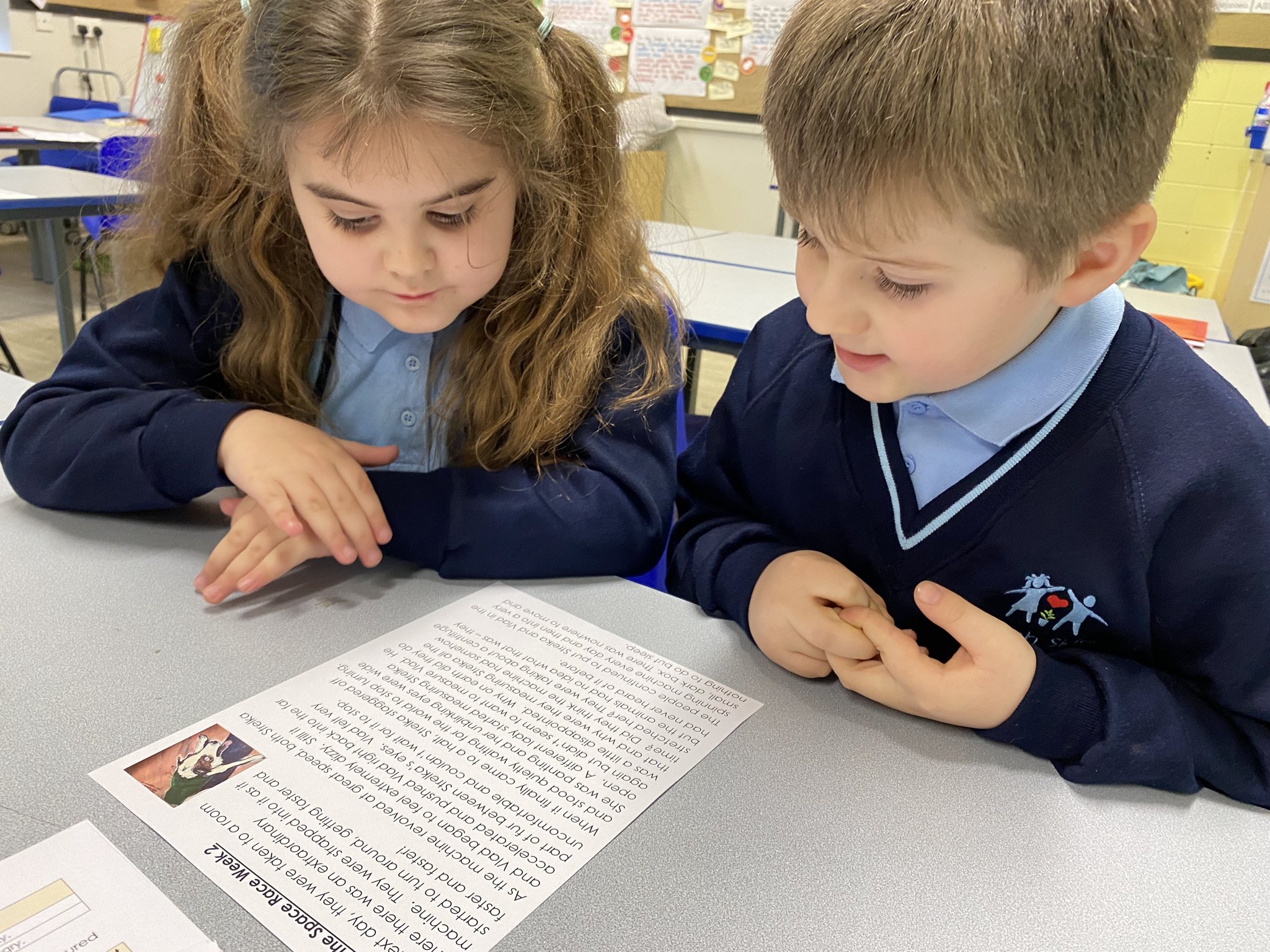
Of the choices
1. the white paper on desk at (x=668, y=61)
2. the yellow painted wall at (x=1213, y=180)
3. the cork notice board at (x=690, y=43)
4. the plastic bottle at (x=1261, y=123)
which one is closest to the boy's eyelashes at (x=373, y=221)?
the yellow painted wall at (x=1213, y=180)

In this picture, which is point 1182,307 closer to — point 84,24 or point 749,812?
point 749,812

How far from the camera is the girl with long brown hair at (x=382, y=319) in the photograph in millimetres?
693

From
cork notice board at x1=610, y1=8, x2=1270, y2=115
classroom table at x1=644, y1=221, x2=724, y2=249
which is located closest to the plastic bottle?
cork notice board at x1=610, y1=8, x2=1270, y2=115

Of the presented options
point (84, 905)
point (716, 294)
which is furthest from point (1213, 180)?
point (84, 905)

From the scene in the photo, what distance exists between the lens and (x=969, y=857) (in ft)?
1.59

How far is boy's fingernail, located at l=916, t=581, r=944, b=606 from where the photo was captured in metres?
0.58

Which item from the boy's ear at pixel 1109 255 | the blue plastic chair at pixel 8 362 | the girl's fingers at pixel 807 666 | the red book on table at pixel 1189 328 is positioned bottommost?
the blue plastic chair at pixel 8 362

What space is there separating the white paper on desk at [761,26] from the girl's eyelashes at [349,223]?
3258 mm

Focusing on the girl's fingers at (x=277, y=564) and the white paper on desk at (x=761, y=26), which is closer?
the girl's fingers at (x=277, y=564)

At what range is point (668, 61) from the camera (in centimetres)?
389

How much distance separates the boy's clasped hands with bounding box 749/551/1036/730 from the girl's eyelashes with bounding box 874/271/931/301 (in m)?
0.18

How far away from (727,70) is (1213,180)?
1.85 m

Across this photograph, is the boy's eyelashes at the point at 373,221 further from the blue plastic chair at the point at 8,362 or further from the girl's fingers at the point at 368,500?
the blue plastic chair at the point at 8,362

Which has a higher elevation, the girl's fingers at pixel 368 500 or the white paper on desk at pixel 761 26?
the white paper on desk at pixel 761 26
